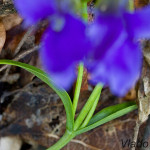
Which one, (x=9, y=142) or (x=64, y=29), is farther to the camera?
(x=9, y=142)

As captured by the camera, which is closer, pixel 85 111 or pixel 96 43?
pixel 96 43

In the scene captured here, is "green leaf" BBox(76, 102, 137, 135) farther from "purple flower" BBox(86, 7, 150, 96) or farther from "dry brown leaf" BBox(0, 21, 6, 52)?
"purple flower" BBox(86, 7, 150, 96)

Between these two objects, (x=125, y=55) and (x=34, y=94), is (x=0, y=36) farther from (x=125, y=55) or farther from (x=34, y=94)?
(x=125, y=55)

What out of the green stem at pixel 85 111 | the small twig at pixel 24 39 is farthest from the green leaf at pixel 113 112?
the small twig at pixel 24 39

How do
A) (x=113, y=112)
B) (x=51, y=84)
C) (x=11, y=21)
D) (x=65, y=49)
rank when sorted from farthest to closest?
(x=11, y=21) < (x=113, y=112) < (x=51, y=84) < (x=65, y=49)

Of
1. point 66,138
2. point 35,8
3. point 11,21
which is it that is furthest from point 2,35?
point 35,8

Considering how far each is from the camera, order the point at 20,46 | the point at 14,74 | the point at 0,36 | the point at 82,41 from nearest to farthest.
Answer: the point at 82,41 < the point at 0,36 < the point at 20,46 < the point at 14,74

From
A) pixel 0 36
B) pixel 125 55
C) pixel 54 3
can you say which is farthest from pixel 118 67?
pixel 0 36

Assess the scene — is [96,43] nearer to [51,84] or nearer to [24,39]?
[51,84]

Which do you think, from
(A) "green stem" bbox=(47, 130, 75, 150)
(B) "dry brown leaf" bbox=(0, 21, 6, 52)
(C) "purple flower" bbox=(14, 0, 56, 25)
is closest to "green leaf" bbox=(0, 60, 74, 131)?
(A) "green stem" bbox=(47, 130, 75, 150)
